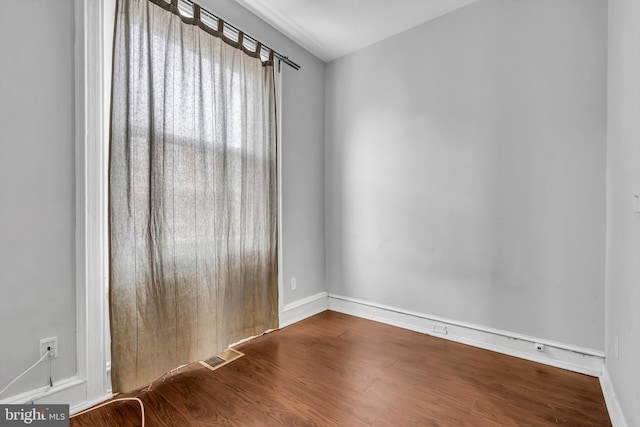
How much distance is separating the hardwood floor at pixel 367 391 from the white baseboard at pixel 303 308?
43 centimetres

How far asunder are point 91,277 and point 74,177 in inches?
21.1

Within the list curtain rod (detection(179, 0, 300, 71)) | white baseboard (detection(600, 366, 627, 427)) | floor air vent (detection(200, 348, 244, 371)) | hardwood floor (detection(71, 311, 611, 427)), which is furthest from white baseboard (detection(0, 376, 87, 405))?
white baseboard (detection(600, 366, 627, 427))

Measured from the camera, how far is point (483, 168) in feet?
7.43

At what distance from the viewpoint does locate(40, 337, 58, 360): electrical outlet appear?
1438 millimetres

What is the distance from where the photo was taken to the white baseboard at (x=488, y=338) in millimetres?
1897

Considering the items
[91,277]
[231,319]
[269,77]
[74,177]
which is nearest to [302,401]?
[231,319]

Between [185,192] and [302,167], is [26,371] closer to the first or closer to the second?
[185,192]

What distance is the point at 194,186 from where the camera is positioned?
1.93 meters

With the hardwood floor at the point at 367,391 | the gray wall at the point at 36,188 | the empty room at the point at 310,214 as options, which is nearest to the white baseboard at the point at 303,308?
the empty room at the point at 310,214

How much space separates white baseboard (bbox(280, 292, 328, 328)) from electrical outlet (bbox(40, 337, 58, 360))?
1569mm

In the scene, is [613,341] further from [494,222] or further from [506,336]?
[494,222]

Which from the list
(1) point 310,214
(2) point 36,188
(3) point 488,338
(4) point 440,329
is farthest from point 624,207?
(2) point 36,188

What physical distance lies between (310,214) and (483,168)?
159 centimetres

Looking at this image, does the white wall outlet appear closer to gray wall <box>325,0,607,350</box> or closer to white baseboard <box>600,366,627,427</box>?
gray wall <box>325,0,607,350</box>
